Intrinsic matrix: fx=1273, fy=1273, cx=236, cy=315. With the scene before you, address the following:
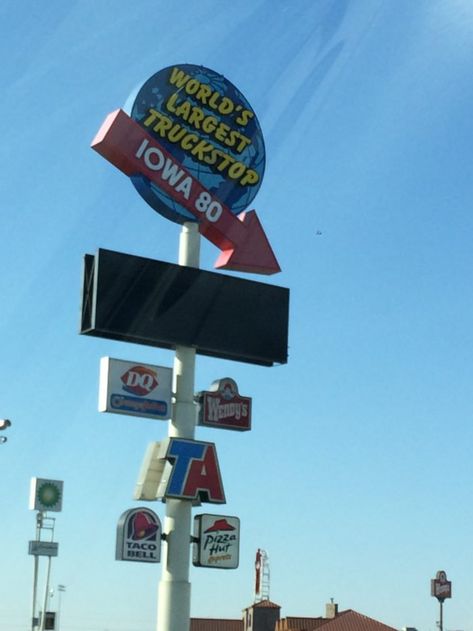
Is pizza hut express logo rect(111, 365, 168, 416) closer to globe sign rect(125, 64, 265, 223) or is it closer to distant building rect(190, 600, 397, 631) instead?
globe sign rect(125, 64, 265, 223)

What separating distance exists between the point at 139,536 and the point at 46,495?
12.7 meters

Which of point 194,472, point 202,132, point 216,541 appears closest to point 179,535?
point 216,541

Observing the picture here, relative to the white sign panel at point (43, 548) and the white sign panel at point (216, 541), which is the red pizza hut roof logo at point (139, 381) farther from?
the white sign panel at point (43, 548)

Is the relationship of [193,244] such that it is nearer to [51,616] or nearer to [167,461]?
[167,461]

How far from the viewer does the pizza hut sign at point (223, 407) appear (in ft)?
104

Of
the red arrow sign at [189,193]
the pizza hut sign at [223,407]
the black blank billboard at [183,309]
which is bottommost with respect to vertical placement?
the pizza hut sign at [223,407]

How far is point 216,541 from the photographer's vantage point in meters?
31.1

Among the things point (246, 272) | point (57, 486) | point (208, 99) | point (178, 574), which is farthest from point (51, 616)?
point (208, 99)

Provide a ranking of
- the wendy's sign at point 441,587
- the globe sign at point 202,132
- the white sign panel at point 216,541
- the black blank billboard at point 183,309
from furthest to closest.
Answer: the wendy's sign at point 441,587, the globe sign at point 202,132, the white sign panel at point 216,541, the black blank billboard at point 183,309

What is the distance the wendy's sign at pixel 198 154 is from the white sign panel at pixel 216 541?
6588 mm

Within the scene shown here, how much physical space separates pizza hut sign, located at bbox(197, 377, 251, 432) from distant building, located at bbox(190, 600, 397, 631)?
48048 millimetres

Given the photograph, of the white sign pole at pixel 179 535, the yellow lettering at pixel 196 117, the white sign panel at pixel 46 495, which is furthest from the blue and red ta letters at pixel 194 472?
the white sign panel at pixel 46 495

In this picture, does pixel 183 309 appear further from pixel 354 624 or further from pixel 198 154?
pixel 354 624

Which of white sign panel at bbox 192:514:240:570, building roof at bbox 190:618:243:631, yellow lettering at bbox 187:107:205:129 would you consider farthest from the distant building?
yellow lettering at bbox 187:107:205:129
